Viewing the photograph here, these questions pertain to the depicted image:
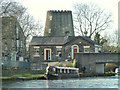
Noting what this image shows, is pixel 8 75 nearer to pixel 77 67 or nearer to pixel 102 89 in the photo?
pixel 77 67

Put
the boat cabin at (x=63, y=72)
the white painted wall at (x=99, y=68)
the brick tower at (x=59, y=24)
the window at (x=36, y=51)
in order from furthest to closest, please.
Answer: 1. the brick tower at (x=59, y=24)
2. the window at (x=36, y=51)
3. the white painted wall at (x=99, y=68)
4. the boat cabin at (x=63, y=72)

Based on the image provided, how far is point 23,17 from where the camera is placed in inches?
2731

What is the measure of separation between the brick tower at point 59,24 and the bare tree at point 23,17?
31.5ft

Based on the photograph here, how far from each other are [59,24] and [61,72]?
31.9 meters

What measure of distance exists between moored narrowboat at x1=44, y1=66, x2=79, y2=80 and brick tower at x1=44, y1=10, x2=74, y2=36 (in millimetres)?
27965

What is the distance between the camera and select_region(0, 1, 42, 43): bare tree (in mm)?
57112

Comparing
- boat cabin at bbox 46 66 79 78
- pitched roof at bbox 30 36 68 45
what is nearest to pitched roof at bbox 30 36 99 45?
pitched roof at bbox 30 36 68 45

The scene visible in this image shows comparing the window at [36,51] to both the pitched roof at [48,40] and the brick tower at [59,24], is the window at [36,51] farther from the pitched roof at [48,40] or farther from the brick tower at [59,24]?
the brick tower at [59,24]

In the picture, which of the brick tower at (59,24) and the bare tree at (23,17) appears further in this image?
the brick tower at (59,24)

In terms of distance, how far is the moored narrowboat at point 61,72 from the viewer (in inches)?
A: 2354

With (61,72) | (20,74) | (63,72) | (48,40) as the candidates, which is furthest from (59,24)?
(20,74)

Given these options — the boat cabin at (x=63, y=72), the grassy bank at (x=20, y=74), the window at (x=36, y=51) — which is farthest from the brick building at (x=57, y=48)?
the boat cabin at (x=63, y=72)

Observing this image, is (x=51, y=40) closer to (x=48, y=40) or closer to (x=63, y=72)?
(x=48, y=40)

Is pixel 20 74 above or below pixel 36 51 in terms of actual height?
below
